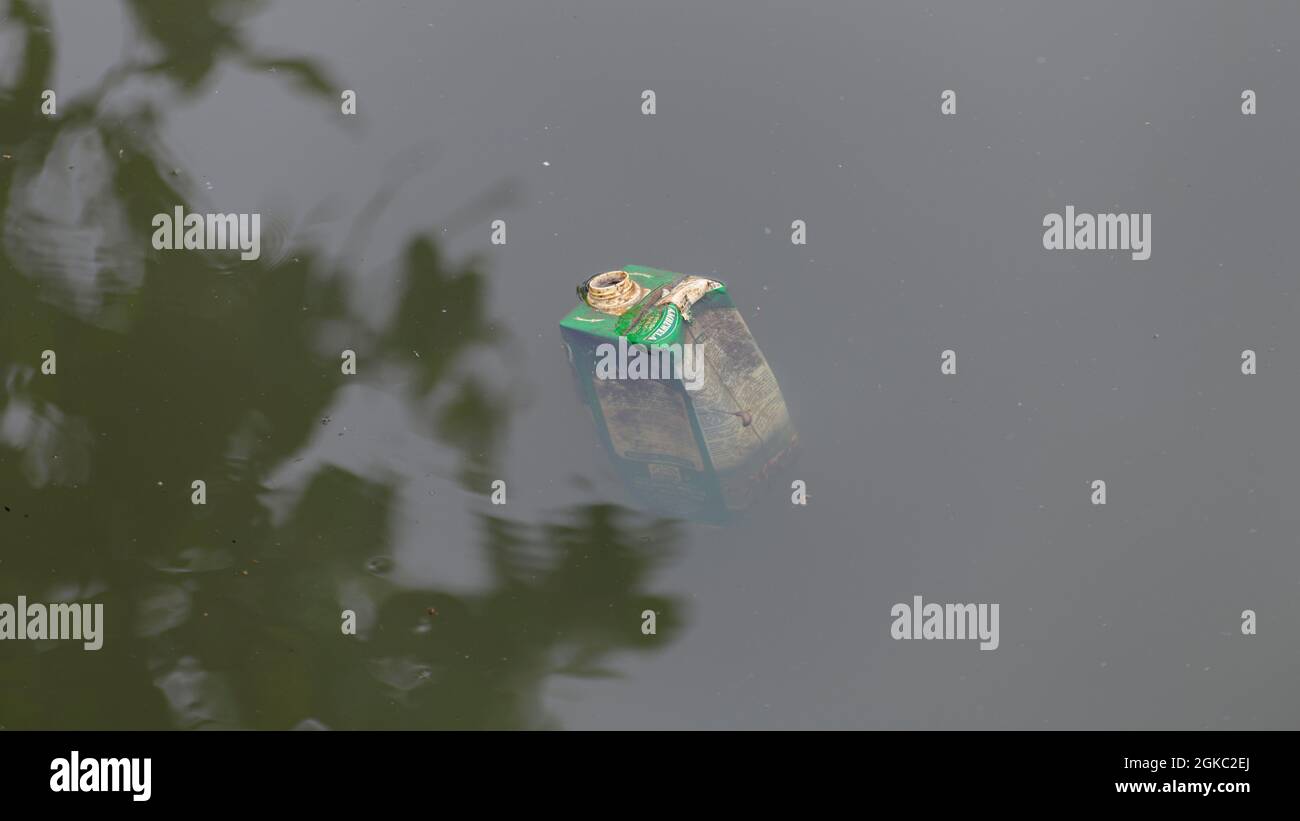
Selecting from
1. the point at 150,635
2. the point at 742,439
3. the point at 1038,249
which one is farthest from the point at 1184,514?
the point at 150,635

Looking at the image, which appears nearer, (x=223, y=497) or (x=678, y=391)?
(x=678, y=391)

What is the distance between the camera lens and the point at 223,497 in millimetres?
2348

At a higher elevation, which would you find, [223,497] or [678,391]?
[678,391]

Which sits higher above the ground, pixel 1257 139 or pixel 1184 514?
pixel 1257 139

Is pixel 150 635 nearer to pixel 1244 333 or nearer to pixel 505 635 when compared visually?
pixel 505 635

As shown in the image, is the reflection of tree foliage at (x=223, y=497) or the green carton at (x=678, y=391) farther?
the reflection of tree foliage at (x=223, y=497)

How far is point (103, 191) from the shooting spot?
237 centimetres

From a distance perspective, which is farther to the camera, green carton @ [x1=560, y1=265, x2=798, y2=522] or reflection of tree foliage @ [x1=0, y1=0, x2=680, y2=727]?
reflection of tree foliage @ [x1=0, y1=0, x2=680, y2=727]

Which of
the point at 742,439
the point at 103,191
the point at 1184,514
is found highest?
the point at 103,191

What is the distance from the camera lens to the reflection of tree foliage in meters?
2.33

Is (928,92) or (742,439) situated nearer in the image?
(742,439)

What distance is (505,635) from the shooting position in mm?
2334

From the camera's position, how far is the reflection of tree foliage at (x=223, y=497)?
7.64 ft

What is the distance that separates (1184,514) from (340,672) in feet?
5.52
